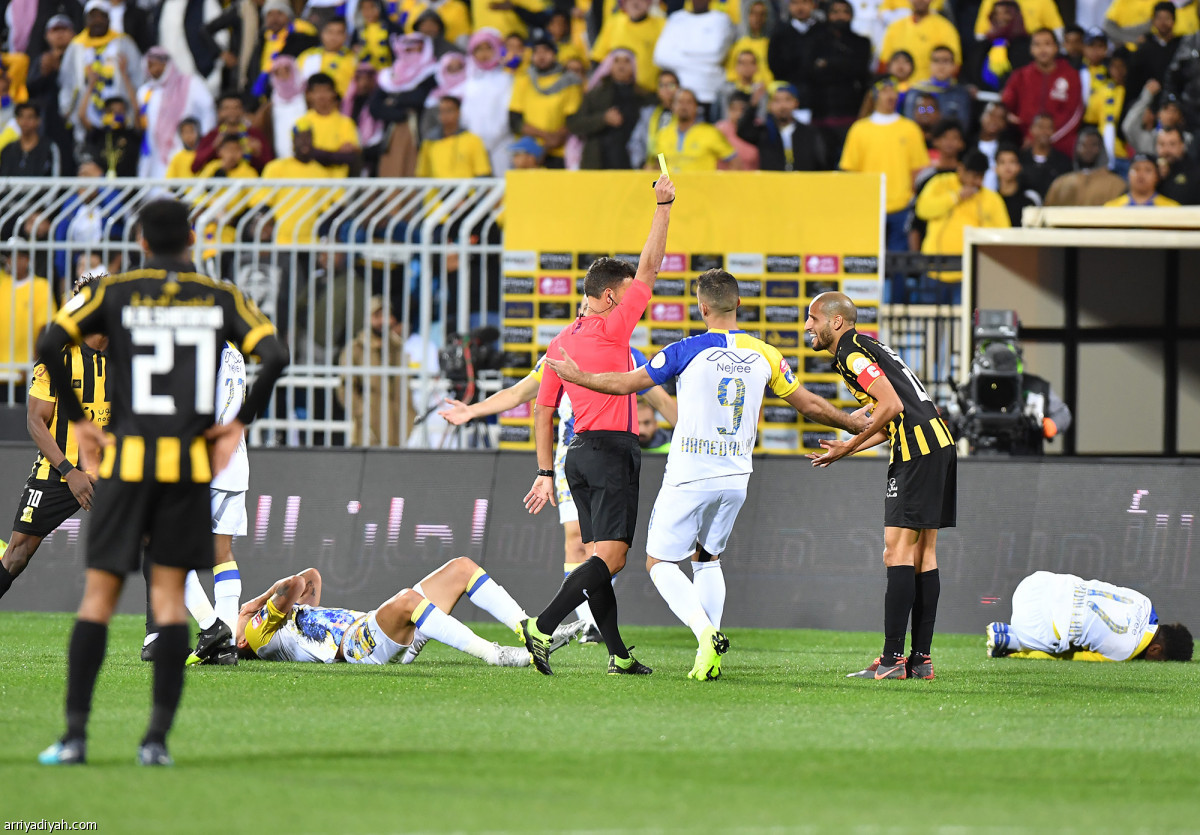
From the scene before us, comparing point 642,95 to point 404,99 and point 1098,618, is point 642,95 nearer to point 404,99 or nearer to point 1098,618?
point 404,99

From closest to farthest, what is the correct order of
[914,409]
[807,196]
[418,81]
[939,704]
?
1. [939,704]
2. [914,409]
3. [807,196]
4. [418,81]

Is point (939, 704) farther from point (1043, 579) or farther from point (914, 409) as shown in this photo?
point (1043, 579)

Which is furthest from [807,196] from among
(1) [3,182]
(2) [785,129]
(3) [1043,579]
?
(1) [3,182]

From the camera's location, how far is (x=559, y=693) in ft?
27.4

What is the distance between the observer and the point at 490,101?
18.9 m

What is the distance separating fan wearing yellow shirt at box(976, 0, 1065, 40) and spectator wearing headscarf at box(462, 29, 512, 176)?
5.15 m

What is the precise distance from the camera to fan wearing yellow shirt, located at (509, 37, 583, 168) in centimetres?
1862

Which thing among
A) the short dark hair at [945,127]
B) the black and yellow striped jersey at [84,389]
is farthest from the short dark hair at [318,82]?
the black and yellow striped jersey at [84,389]

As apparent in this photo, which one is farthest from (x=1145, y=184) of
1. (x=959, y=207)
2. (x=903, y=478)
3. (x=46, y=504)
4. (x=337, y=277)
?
(x=46, y=504)

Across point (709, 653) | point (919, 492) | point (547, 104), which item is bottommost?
point (709, 653)

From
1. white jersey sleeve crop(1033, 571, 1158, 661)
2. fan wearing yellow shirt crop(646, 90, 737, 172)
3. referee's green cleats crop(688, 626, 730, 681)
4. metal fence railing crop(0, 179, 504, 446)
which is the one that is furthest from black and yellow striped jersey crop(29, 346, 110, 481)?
fan wearing yellow shirt crop(646, 90, 737, 172)

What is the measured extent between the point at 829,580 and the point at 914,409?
326 centimetres

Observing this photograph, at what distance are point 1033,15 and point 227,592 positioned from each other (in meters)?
12.1

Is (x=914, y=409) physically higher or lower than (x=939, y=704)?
higher
